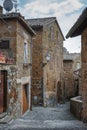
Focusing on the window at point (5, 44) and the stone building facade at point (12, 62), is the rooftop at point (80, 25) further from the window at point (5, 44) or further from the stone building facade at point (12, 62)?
the window at point (5, 44)

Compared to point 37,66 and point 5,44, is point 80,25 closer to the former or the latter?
point 5,44

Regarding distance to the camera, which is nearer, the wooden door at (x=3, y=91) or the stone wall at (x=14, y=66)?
the wooden door at (x=3, y=91)

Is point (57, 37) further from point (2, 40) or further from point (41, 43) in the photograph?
point (2, 40)

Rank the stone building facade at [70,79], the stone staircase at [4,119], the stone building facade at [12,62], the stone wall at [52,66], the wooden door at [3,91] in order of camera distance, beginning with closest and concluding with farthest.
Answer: the stone staircase at [4,119]
the wooden door at [3,91]
the stone building facade at [12,62]
the stone wall at [52,66]
the stone building facade at [70,79]

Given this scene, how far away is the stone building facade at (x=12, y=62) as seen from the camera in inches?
507

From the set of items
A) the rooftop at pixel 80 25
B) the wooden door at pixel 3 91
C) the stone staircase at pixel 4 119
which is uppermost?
the rooftop at pixel 80 25

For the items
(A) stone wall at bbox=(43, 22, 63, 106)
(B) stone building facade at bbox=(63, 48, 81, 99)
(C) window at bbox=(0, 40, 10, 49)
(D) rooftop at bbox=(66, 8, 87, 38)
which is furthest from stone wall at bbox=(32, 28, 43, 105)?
(B) stone building facade at bbox=(63, 48, 81, 99)

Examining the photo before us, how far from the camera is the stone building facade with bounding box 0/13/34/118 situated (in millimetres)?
12867

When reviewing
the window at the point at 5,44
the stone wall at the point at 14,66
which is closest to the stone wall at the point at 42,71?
the stone wall at the point at 14,66

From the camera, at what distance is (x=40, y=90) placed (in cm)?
2339

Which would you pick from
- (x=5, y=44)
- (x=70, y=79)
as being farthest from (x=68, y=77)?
(x=5, y=44)

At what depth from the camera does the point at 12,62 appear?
46.1 feet

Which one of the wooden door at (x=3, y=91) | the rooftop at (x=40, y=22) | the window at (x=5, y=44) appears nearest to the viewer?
the wooden door at (x=3, y=91)

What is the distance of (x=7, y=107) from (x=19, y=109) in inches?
91.3
